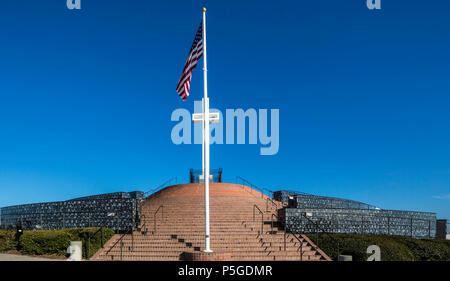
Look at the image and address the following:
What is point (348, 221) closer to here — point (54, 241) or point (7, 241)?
point (54, 241)

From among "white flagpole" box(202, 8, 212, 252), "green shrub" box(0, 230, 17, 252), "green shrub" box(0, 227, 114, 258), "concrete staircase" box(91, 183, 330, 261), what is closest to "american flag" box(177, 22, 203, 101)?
"white flagpole" box(202, 8, 212, 252)

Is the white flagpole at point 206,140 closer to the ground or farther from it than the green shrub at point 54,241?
farther from it

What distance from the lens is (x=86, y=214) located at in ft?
62.3

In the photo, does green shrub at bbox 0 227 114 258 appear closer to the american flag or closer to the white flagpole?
the white flagpole

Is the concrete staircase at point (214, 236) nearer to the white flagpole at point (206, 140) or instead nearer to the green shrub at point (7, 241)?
the white flagpole at point (206, 140)

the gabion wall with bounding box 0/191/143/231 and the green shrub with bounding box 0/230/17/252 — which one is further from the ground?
the gabion wall with bounding box 0/191/143/231

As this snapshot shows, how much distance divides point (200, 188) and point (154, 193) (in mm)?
4162

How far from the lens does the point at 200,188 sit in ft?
83.0

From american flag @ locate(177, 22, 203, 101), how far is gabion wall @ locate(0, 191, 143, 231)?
681 cm

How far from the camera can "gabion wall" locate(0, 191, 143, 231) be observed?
17.9 metres

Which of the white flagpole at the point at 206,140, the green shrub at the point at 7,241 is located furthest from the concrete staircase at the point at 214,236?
the green shrub at the point at 7,241

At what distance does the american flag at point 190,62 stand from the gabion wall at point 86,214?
6809 mm

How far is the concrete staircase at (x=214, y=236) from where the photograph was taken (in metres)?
14.5
